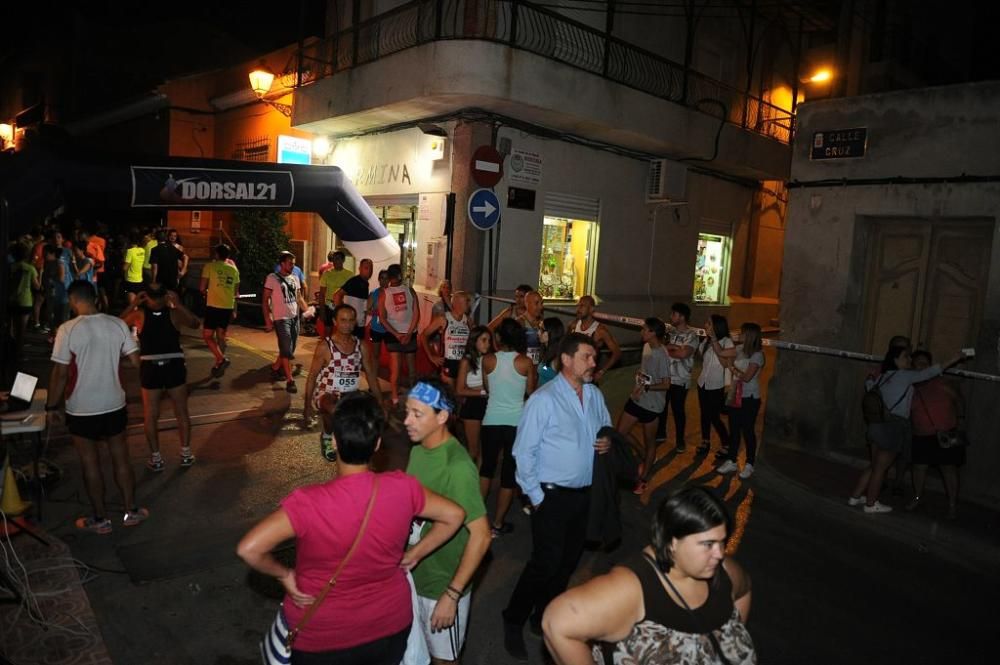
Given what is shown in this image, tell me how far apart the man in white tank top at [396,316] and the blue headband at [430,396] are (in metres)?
7.09

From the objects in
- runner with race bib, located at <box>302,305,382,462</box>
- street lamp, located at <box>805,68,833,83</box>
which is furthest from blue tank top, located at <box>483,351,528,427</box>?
street lamp, located at <box>805,68,833,83</box>

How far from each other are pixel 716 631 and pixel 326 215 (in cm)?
936

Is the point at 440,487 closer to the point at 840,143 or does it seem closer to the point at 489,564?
the point at 489,564

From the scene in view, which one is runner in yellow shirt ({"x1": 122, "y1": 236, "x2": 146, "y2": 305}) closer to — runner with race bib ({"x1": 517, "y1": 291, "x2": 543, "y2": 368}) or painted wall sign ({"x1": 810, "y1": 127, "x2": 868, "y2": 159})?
runner with race bib ({"x1": 517, "y1": 291, "x2": 543, "y2": 368})

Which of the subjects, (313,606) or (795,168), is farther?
(795,168)

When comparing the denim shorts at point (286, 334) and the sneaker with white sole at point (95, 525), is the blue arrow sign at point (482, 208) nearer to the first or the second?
the denim shorts at point (286, 334)

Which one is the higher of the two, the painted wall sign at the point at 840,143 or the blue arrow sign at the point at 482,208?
the painted wall sign at the point at 840,143

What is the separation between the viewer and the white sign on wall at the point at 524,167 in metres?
13.0

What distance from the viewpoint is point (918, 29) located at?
15.2 m

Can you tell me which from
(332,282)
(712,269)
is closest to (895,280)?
(332,282)

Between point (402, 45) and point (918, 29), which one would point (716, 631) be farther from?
point (918, 29)

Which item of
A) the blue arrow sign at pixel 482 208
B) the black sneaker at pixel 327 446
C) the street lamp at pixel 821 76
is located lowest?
the black sneaker at pixel 327 446

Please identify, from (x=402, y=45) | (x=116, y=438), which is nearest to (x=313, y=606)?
(x=116, y=438)

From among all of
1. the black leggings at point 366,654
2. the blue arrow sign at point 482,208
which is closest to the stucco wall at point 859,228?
the blue arrow sign at point 482,208
